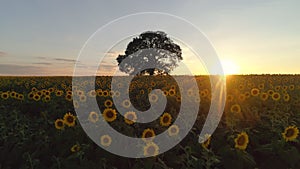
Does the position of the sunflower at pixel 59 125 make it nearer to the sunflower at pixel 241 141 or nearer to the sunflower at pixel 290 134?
the sunflower at pixel 241 141

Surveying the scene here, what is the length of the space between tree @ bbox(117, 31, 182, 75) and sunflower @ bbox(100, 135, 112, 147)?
36856mm

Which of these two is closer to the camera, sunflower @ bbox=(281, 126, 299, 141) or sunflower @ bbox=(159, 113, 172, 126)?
sunflower @ bbox=(281, 126, 299, 141)

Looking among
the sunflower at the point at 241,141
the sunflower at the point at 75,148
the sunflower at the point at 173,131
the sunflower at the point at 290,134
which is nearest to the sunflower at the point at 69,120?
the sunflower at the point at 75,148

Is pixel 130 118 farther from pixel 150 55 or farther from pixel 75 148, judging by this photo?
pixel 150 55

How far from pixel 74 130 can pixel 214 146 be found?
2358mm

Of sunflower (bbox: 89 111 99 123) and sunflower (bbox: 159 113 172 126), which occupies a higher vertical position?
sunflower (bbox: 159 113 172 126)

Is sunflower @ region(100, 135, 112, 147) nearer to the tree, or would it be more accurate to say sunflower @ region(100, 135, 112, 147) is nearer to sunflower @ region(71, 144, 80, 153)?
sunflower @ region(71, 144, 80, 153)

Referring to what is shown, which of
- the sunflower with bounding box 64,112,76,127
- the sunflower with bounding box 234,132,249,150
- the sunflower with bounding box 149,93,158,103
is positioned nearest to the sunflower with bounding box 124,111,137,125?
the sunflower with bounding box 64,112,76,127

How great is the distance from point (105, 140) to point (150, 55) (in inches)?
1537

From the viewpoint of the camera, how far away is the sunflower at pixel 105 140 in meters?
4.51

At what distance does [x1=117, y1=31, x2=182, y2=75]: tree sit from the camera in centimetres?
4259

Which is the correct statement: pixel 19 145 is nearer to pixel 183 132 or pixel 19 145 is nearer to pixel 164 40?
pixel 183 132

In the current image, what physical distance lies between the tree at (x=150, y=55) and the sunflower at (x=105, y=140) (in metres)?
36.9

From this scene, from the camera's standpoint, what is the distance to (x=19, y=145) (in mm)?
5023
